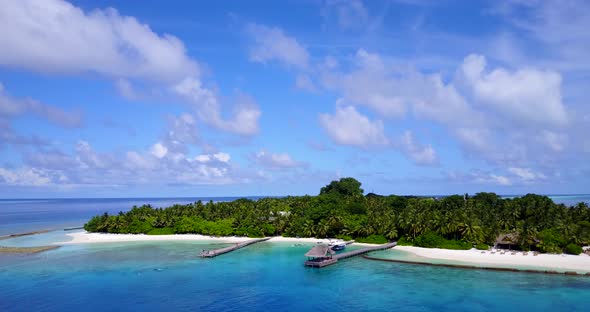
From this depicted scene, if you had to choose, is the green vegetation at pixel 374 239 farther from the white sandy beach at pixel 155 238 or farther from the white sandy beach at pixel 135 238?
the white sandy beach at pixel 135 238

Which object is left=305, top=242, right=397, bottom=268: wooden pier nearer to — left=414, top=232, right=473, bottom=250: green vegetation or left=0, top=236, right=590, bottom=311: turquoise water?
left=0, top=236, right=590, bottom=311: turquoise water

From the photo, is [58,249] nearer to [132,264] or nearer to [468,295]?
[132,264]

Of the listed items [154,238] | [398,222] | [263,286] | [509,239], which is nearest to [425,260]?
[398,222]

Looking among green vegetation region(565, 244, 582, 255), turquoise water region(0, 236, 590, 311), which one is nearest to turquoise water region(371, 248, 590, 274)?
turquoise water region(0, 236, 590, 311)

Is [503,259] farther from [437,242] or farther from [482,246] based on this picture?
[437,242]

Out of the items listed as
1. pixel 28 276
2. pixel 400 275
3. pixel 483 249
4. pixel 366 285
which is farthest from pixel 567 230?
pixel 28 276

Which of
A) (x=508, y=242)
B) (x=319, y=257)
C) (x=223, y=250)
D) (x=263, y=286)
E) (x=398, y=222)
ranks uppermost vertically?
(x=398, y=222)
